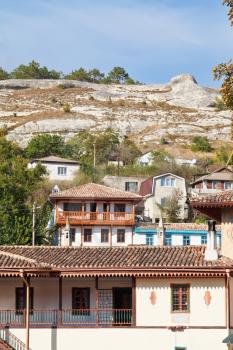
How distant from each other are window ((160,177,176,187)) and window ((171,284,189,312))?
56.8m

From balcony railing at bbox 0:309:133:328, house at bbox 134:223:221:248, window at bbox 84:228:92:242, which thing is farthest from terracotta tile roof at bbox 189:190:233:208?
window at bbox 84:228:92:242

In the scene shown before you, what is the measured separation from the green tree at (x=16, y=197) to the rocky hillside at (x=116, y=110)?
3730 centimetres

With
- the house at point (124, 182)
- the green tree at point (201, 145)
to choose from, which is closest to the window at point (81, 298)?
the house at point (124, 182)

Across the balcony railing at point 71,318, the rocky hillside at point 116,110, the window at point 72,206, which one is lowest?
the balcony railing at point 71,318

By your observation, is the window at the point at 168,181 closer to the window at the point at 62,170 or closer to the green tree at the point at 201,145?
the window at the point at 62,170

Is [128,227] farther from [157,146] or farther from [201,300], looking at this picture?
[157,146]

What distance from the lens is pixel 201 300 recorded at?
111ft

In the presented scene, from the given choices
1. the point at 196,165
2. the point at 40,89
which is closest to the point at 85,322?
the point at 196,165

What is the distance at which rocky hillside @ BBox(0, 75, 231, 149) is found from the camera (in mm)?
138875

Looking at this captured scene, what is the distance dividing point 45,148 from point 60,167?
47.1ft

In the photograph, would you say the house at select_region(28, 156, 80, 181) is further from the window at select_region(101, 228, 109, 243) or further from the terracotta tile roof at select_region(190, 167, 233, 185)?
the window at select_region(101, 228, 109, 243)

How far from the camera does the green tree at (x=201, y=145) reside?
411 feet

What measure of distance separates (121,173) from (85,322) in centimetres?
7152

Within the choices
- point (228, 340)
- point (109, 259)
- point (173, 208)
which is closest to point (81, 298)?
point (109, 259)
